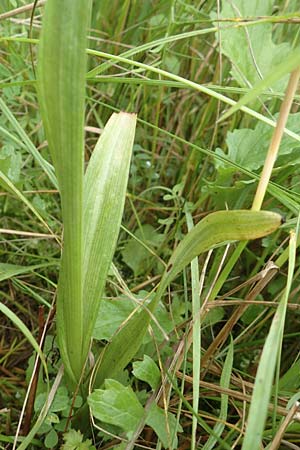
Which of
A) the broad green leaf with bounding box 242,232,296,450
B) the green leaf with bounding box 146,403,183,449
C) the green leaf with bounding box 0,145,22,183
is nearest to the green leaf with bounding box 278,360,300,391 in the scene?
the green leaf with bounding box 146,403,183,449

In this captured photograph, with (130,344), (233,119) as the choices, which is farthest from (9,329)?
(233,119)

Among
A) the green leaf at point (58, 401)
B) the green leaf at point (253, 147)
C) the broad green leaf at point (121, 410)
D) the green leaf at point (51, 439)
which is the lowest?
the green leaf at point (51, 439)

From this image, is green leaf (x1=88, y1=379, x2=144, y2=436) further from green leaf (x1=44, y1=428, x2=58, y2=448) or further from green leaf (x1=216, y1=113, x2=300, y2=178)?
green leaf (x1=216, y1=113, x2=300, y2=178)

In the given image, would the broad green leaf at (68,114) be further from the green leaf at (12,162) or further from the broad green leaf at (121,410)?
the green leaf at (12,162)

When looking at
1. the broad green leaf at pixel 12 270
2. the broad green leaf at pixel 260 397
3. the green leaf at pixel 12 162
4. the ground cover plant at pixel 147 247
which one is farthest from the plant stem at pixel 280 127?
the green leaf at pixel 12 162

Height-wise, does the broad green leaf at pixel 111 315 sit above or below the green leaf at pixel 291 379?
above

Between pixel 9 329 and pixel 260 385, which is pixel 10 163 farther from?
pixel 260 385

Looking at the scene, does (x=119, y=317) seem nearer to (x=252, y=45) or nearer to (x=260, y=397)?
(x=260, y=397)
